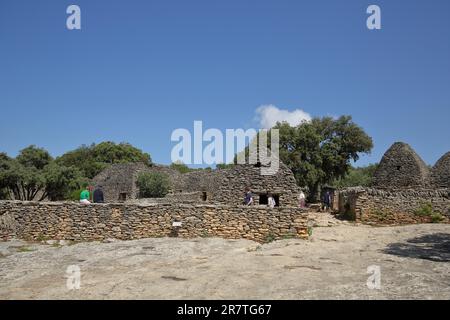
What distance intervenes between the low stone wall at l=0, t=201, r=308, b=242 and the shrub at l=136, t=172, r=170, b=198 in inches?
971

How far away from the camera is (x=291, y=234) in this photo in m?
12.9

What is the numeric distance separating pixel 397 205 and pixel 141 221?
12967 mm

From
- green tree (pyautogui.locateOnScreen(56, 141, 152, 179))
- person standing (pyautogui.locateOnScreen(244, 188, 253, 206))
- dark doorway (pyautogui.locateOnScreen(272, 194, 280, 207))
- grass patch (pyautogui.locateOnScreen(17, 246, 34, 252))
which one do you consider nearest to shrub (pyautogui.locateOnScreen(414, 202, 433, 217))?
dark doorway (pyautogui.locateOnScreen(272, 194, 280, 207))

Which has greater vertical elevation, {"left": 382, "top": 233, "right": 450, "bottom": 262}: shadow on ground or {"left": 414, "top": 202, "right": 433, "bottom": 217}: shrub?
{"left": 414, "top": 202, "right": 433, "bottom": 217}: shrub

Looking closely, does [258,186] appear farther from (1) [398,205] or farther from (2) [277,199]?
(1) [398,205]

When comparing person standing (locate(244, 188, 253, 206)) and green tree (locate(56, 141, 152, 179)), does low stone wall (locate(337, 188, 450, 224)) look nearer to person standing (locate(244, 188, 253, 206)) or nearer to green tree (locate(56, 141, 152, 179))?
person standing (locate(244, 188, 253, 206))

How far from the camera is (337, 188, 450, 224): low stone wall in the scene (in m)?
18.8

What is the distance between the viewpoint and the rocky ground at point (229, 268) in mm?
6664

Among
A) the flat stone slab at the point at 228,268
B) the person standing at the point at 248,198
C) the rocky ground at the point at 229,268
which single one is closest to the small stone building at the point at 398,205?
the rocky ground at the point at 229,268

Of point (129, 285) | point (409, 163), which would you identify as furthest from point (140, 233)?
point (409, 163)

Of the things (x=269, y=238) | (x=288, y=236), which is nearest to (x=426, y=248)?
(x=288, y=236)

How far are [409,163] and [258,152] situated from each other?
14117mm

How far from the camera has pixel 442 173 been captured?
24703 millimetres
